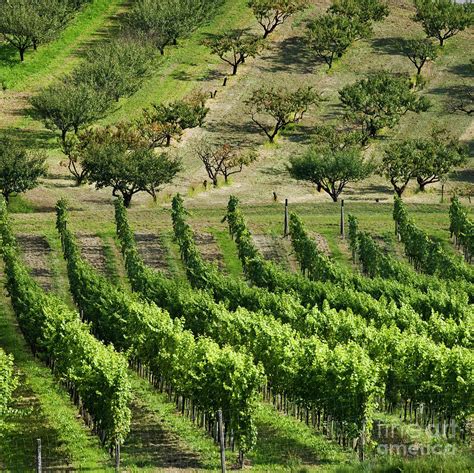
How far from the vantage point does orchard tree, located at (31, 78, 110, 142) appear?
129 metres

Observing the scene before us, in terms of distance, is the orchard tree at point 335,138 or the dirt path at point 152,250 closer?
the dirt path at point 152,250

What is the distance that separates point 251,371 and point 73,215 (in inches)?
1771

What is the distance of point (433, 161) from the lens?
4697 inches

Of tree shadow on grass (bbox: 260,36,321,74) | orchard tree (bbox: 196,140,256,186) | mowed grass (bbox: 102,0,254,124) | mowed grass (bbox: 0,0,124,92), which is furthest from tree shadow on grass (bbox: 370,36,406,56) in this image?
orchard tree (bbox: 196,140,256,186)

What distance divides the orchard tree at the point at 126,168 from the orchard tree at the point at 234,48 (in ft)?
125

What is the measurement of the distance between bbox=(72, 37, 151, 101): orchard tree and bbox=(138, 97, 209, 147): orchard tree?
484 cm

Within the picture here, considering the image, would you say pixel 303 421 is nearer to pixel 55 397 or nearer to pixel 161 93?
pixel 55 397

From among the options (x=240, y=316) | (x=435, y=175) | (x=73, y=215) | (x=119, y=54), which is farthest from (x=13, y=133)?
(x=240, y=316)

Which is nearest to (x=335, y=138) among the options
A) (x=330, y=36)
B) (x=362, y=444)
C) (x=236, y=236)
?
(x=330, y=36)

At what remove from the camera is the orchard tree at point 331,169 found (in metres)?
114

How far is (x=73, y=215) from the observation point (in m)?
102

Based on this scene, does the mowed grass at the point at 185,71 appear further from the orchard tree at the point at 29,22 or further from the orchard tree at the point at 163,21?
the orchard tree at the point at 29,22

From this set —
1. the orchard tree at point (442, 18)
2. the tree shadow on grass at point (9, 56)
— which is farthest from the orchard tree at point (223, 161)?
the orchard tree at point (442, 18)

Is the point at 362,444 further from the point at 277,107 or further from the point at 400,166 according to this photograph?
the point at 277,107
